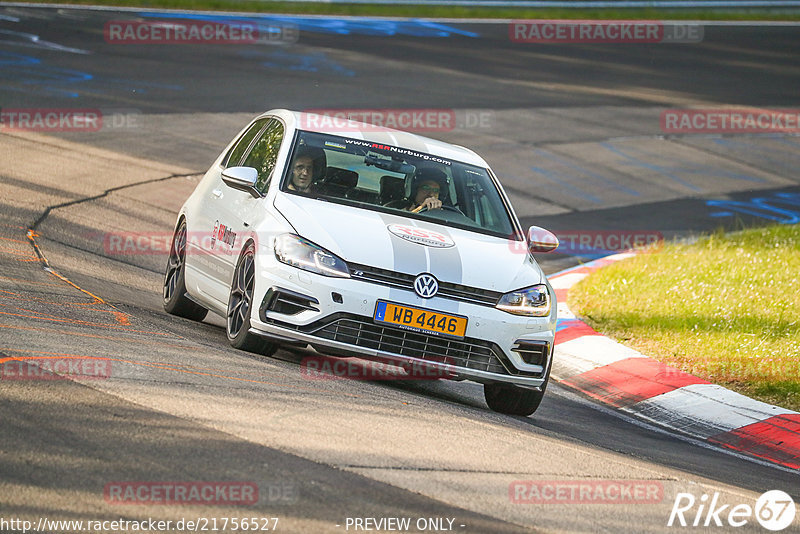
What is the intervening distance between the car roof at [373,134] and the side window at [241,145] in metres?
0.19

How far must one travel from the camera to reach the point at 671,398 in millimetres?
9156

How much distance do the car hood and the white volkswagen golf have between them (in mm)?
12

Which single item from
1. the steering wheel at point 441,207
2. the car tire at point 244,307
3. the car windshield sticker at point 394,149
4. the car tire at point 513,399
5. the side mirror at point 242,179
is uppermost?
the car windshield sticker at point 394,149

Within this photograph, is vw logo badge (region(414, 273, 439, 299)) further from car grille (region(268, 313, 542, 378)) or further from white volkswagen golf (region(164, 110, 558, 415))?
car grille (region(268, 313, 542, 378))

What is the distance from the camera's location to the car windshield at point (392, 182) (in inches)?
327

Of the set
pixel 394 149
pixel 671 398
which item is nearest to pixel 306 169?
pixel 394 149

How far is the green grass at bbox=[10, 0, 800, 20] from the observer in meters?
30.6

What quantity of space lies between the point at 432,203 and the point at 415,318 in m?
1.38

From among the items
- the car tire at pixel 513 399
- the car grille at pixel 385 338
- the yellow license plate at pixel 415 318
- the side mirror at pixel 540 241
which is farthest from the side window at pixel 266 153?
the car tire at pixel 513 399

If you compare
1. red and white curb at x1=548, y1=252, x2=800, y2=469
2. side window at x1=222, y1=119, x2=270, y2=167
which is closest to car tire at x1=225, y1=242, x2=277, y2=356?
side window at x1=222, y1=119, x2=270, y2=167

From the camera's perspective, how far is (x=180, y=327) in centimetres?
866

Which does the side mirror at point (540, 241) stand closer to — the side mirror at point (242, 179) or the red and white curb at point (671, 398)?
the red and white curb at point (671, 398)

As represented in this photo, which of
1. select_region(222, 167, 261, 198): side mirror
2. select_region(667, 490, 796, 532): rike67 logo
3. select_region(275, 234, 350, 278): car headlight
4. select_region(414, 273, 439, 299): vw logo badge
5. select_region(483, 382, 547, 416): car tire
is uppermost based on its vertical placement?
select_region(222, 167, 261, 198): side mirror

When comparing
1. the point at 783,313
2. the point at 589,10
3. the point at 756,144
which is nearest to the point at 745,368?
the point at 783,313
